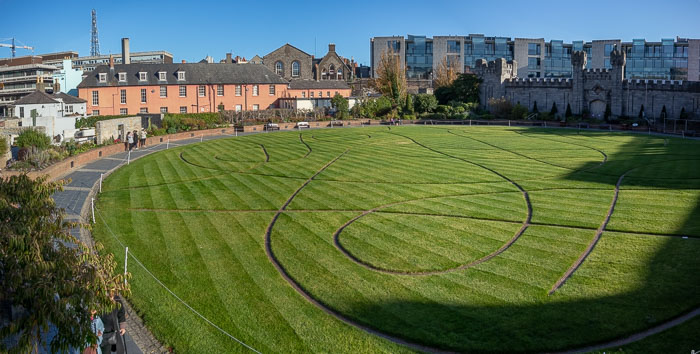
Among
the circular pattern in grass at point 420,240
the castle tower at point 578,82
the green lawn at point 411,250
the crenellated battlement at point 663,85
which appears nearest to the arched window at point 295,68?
the castle tower at point 578,82

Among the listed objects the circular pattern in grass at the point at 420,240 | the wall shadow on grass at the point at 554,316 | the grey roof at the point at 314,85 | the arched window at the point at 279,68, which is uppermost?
the arched window at the point at 279,68

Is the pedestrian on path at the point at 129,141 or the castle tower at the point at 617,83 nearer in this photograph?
the pedestrian on path at the point at 129,141

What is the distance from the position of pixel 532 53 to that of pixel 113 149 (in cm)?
11155

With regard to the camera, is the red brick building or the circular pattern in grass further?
the red brick building

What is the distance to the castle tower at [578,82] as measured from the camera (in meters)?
84.4

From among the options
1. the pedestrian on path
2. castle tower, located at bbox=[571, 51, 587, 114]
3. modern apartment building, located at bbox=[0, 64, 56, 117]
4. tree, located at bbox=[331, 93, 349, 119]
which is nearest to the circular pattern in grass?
the pedestrian on path

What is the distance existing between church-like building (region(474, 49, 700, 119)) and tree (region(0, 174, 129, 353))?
7777cm

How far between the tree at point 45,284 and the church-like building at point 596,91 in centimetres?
7777

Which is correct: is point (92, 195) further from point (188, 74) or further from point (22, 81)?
point (22, 81)

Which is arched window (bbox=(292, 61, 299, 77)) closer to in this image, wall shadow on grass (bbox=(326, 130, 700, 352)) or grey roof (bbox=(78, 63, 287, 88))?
grey roof (bbox=(78, 63, 287, 88))

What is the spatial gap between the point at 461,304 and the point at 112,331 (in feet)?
32.3

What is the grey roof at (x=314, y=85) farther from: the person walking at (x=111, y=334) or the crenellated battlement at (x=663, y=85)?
the person walking at (x=111, y=334)

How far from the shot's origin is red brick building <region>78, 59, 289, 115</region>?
284 feet

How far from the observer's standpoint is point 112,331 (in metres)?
12.6
